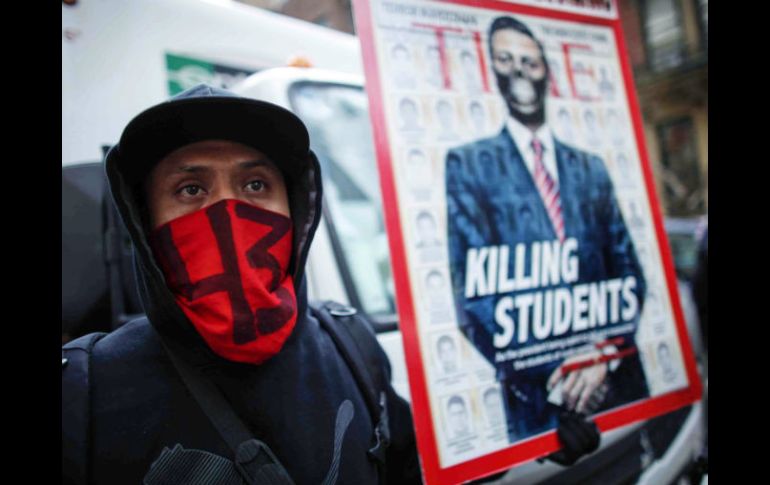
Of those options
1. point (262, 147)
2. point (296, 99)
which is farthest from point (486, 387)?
point (296, 99)

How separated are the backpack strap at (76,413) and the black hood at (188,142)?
0.56ft

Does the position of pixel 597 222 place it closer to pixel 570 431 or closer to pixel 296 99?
pixel 570 431

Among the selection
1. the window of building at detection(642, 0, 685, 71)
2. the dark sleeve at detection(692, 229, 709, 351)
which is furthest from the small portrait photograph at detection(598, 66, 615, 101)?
the window of building at detection(642, 0, 685, 71)

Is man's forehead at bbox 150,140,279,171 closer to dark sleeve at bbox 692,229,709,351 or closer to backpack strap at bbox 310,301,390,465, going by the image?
backpack strap at bbox 310,301,390,465

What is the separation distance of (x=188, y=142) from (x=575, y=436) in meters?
1.30

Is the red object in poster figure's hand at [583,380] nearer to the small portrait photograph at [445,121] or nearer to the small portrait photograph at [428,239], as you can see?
the small portrait photograph at [428,239]

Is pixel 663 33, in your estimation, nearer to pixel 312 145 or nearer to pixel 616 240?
pixel 312 145

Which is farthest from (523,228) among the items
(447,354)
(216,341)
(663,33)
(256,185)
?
(663,33)

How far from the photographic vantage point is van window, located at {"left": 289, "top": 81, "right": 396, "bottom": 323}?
2.22 metres

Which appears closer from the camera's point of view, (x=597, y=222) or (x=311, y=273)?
(x=597, y=222)

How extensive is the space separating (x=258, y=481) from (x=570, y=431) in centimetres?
84

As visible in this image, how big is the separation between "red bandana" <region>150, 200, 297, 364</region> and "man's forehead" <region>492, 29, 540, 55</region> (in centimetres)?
88
